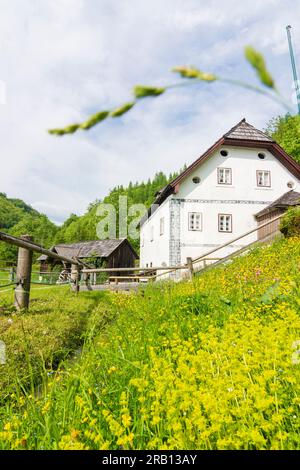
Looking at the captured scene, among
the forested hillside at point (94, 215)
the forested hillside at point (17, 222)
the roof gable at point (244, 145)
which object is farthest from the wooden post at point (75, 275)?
the forested hillside at point (94, 215)

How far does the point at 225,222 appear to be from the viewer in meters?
21.8

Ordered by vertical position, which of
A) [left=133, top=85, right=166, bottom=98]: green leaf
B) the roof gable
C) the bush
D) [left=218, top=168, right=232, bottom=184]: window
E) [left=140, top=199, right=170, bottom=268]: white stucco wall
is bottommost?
[left=133, top=85, right=166, bottom=98]: green leaf

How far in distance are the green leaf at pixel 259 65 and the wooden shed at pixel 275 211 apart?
62.7 ft

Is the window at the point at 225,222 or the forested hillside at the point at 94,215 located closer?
the window at the point at 225,222

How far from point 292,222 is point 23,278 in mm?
11764

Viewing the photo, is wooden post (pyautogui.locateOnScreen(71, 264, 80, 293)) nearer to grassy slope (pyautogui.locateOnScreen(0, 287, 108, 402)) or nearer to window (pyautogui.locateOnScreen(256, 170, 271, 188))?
grassy slope (pyautogui.locateOnScreen(0, 287, 108, 402))

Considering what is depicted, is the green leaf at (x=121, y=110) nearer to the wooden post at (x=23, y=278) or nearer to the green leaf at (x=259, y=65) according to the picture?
the green leaf at (x=259, y=65)

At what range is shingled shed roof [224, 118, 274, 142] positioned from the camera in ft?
71.6

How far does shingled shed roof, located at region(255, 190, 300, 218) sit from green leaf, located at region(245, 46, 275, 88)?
2013 cm

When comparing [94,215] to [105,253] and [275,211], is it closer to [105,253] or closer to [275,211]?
[105,253]

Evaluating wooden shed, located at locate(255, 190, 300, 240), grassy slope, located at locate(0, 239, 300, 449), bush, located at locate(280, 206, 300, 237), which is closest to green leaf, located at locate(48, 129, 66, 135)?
grassy slope, located at locate(0, 239, 300, 449)

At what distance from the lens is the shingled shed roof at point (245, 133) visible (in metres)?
21.8

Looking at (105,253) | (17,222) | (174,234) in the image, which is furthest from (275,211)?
(105,253)
